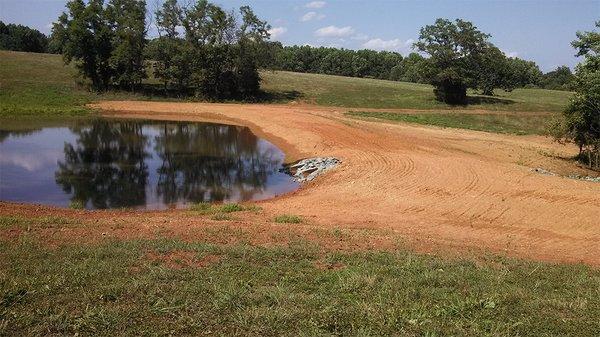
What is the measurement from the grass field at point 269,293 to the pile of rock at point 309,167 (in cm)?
1340

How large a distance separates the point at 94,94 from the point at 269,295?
164 feet

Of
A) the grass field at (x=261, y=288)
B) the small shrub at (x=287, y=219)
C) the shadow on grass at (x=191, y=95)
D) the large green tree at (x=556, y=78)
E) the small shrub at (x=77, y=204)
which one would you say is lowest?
the small shrub at (x=77, y=204)

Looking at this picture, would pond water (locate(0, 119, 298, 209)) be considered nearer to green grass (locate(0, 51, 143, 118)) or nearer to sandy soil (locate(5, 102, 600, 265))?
sandy soil (locate(5, 102, 600, 265))

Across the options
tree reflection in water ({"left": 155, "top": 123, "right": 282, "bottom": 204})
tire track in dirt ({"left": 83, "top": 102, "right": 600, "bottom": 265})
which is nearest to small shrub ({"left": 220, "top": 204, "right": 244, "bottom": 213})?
tire track in dirt ({"left": 83, "top": 102, "right": 600, "bottom": 265})

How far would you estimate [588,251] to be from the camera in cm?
1245

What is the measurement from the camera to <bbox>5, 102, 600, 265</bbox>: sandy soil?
13.5 meters

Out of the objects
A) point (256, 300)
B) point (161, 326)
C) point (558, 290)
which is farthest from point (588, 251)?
point (161, 326)

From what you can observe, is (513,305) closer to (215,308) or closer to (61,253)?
(215,308)

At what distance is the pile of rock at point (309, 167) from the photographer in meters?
22.6

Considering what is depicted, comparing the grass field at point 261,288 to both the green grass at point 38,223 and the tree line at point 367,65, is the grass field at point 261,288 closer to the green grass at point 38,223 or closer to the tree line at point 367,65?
the green grass at point 38,223

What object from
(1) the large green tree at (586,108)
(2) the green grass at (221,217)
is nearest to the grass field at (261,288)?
(2) the green grass at (221,217)

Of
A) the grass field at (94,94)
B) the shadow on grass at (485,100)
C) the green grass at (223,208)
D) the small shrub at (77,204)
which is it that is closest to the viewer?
the green grass at (223,208)

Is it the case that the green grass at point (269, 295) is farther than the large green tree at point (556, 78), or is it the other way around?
the large green tree at point (556, 78)

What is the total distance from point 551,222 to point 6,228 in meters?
14.5
